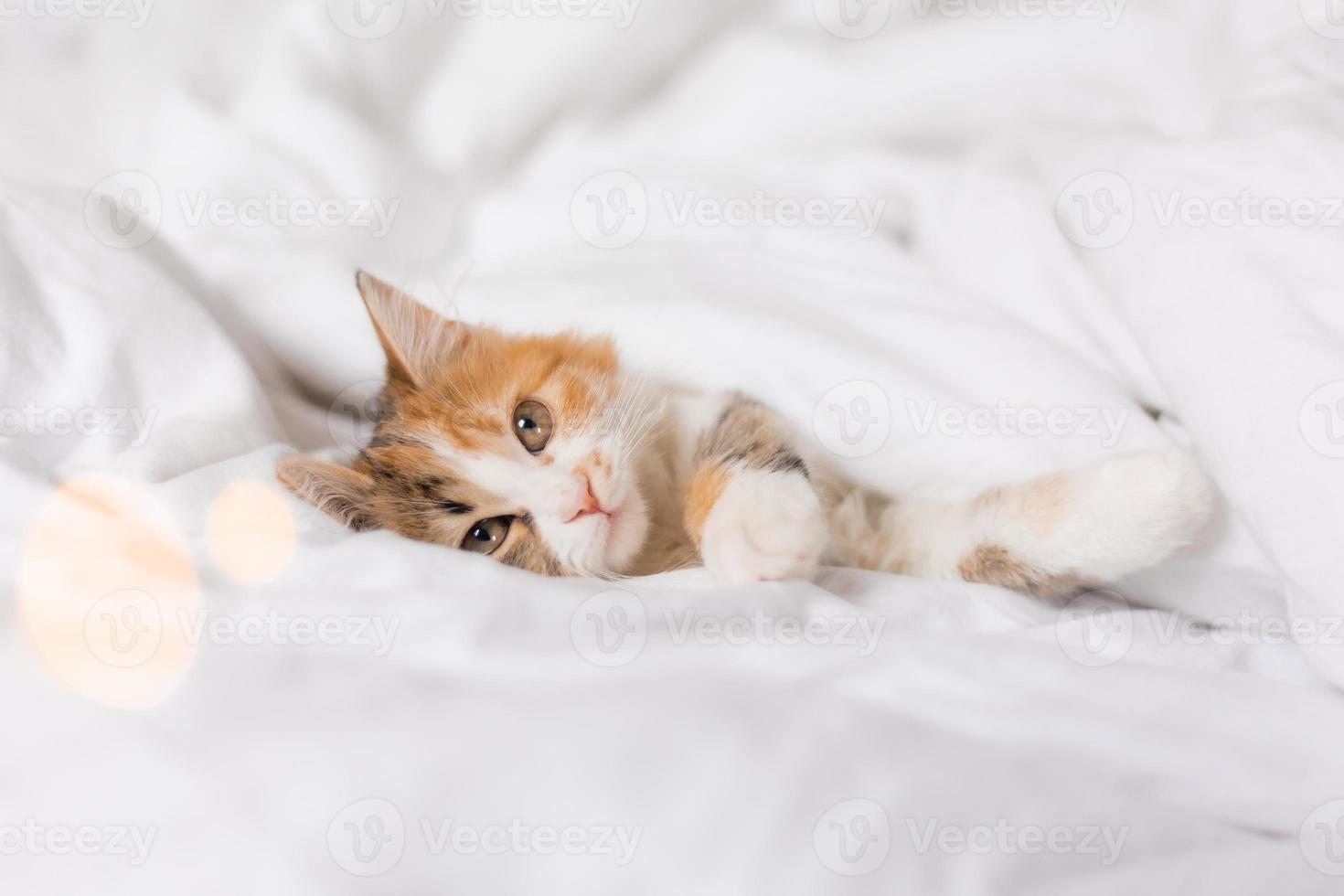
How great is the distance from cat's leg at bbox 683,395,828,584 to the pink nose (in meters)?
0.17

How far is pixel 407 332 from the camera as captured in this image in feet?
5.48

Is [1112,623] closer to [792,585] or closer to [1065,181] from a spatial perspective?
[792,585]

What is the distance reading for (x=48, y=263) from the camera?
1.57 m

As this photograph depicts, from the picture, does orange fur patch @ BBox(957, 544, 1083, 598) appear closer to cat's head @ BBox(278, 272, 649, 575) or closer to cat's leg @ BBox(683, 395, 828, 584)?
cat's leg @ BBox(683, 395, 828, 584)

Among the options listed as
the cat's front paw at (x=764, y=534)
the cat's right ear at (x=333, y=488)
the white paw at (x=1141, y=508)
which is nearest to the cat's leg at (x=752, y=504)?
the cat's front paw at (x=764, y=534)

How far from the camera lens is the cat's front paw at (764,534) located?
4.05ft

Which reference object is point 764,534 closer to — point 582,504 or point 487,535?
point 582,504

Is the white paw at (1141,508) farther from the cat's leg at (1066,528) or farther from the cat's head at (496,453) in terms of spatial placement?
the cat's head at (496,453)

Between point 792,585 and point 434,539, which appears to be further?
point 434,539

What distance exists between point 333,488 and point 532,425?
0.36 m

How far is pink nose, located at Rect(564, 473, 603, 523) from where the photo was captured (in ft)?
4.51

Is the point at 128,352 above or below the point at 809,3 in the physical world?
below

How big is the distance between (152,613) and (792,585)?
2.77 ft

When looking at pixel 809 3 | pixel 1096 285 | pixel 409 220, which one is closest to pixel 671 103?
pixel 809 3
